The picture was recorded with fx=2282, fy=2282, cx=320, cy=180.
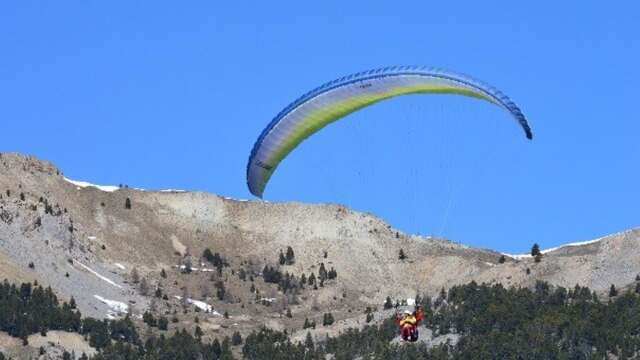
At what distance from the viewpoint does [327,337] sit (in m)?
200

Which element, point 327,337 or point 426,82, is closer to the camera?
A: point 426,82

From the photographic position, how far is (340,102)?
383 ft

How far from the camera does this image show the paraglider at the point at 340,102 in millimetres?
112500

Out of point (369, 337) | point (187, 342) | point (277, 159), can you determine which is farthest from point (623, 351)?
point (277, 159)

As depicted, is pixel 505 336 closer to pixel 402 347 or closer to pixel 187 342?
pixel 402 347

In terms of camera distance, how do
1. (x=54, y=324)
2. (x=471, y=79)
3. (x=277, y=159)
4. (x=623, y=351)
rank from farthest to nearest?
(x=54, y=324) → (x=623, y=351) → (x=277, y=159) → (x=471, y=79)

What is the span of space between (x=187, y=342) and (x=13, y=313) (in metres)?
15.3

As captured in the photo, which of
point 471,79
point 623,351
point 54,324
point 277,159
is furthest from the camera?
point 54,324

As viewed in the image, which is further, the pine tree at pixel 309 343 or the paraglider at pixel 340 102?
the pine tree at pixel 309 343

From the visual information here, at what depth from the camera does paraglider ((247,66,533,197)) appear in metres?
112

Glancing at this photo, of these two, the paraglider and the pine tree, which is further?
the pine tree

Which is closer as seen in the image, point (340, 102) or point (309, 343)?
point (340, 102)

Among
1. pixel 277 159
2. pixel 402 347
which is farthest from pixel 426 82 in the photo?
pixel 402 347

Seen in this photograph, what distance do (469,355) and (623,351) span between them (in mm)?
12507
